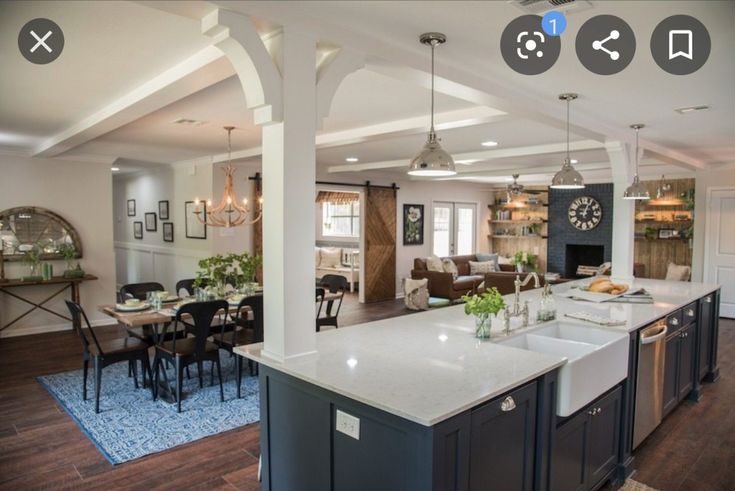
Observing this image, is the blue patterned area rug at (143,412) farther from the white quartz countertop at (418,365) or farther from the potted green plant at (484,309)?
the potted green plant at (484,309)

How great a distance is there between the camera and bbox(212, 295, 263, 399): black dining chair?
421cm

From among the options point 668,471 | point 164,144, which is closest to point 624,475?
point 668,471

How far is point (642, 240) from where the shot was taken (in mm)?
9445

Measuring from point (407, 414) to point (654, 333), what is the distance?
7.79ft

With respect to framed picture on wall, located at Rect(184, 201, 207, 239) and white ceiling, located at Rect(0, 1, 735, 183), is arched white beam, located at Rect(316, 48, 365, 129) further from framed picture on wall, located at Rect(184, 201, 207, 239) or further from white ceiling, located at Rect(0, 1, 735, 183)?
framed picture on wall, located at Rect(184, 201, 207, 239)

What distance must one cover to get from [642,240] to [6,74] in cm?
988

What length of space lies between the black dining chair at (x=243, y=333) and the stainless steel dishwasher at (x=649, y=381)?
288 cm

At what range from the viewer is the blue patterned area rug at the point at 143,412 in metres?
3.38

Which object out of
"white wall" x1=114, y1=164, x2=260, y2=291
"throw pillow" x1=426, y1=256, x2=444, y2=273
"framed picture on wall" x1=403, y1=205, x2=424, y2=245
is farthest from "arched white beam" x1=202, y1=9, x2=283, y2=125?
"framed picture on wall" x1=403, y1=205, x2=424, y2=245

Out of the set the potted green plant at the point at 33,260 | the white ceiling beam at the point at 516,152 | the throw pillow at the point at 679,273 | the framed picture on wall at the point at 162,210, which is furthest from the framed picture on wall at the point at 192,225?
the throw pillow at the point at 679,273

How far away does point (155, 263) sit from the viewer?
898 cm

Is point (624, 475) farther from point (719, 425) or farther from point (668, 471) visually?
point (719, 425)

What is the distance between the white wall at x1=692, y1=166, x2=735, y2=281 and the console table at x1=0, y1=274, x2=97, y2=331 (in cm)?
928

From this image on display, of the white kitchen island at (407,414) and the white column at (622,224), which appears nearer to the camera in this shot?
the white kitchen island at (407,414)
